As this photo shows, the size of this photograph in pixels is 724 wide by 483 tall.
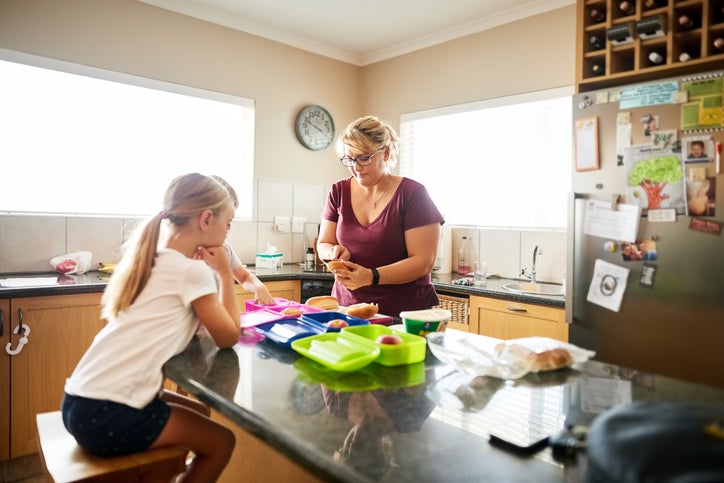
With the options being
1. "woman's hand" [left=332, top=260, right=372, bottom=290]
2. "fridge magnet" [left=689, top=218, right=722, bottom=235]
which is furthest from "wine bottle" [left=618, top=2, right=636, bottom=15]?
"woman's hand" [left=332, top=260, right=372, bottom=290]

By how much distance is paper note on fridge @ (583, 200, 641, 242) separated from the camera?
2330mm

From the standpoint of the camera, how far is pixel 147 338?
4.10 ft

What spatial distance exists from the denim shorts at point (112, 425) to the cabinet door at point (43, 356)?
1381mm

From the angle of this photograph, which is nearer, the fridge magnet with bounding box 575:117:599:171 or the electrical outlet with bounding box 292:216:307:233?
the fridge magnet with bounding box 575:117:599:171

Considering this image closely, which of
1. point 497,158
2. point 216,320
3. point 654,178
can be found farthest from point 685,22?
point 216,320

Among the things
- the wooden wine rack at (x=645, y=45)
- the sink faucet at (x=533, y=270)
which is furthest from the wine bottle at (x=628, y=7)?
the sink faucet at (x=533, y=270)

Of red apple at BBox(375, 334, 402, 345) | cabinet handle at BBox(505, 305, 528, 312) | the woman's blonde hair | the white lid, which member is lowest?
cabinet handle at BBox(505, 305, 528, 312)

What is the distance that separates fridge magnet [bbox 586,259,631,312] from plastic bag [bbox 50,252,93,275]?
276 cm

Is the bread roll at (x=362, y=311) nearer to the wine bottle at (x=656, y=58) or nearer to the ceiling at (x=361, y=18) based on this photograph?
the wine bottle at (x=656, y=58)

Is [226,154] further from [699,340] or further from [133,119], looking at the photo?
[699,340]

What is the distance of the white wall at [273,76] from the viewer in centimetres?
286

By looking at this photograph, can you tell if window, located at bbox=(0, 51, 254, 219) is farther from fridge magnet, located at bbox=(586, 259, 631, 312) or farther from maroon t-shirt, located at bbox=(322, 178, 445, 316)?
fridge magnet, located at bbox=(586, 259, 631, 312)

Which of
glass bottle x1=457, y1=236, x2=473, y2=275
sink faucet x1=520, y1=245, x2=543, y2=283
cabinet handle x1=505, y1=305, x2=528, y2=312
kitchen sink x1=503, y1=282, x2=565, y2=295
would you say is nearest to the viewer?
cabinet handle x1=505, y1=305, x2=528, y2=312

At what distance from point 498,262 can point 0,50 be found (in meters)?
3.23
